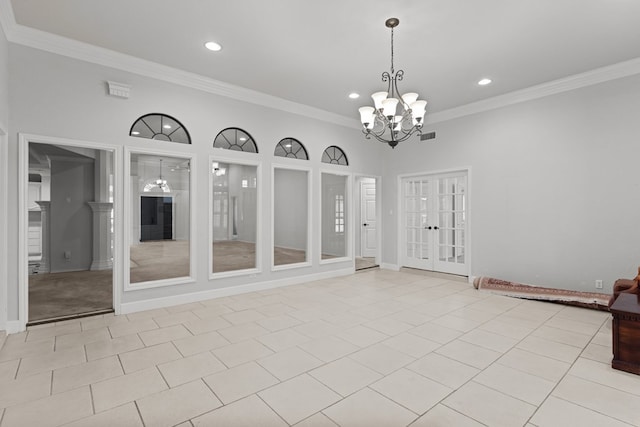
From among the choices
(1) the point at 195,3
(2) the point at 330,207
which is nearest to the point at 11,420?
(1) the point at 195,3

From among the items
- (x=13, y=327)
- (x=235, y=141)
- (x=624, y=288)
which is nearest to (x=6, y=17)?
(x=235, y=141)

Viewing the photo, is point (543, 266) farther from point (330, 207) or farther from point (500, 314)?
point (330, 207)

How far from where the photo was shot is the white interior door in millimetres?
8680

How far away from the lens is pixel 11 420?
1.97 metres

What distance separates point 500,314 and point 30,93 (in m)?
6.10

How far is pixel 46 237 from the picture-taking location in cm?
648

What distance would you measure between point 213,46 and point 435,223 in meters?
4.99

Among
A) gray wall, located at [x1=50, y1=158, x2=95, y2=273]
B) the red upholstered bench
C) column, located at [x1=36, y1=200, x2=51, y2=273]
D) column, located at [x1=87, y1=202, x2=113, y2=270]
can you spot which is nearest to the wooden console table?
the red upholstered bench

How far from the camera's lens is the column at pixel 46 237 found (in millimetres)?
6398

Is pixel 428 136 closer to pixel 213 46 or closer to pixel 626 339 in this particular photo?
pixel 213 46

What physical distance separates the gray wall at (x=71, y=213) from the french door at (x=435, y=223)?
22.2 feet

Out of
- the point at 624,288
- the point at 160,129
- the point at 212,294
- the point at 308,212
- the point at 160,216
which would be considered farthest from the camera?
the point at 308,212

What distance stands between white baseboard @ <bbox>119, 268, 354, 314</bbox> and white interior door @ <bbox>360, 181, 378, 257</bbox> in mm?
2551

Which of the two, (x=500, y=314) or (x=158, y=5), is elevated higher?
(x=158, y=5)
